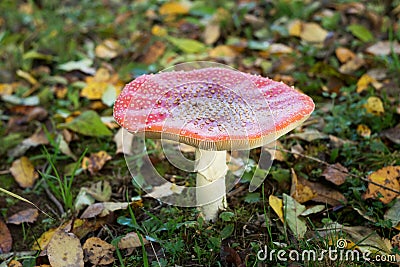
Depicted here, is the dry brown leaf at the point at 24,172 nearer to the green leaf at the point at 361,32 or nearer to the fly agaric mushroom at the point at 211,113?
the fly agaric mushroom at the point at 211,113

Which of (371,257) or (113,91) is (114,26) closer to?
(113,91)

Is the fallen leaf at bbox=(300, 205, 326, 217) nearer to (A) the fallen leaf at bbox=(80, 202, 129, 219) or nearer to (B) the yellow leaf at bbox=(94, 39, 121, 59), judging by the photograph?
(A) the fallen leaf at bbox=(80, 202, 129, 219)

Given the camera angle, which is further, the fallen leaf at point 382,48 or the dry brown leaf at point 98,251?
the fallen leaf at point 382,48

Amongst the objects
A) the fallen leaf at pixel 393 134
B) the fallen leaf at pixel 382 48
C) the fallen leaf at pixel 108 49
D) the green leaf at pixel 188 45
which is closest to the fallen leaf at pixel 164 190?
the fallen leaf at pixel 393 134

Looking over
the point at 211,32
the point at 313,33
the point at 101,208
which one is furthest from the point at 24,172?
the point at 313,33

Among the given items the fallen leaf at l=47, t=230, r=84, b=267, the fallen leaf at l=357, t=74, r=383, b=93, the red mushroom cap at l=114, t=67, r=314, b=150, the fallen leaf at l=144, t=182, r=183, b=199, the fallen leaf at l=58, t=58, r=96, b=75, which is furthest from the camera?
the fallen leaf at l=58, t=58, r=96, b=75

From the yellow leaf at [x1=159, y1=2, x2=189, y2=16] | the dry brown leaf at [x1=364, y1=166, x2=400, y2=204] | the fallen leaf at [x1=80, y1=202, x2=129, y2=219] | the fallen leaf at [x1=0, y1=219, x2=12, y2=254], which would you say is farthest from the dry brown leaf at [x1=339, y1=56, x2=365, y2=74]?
the fallen leaf at [x1=0, y1=219, x2=12, y2=254]
